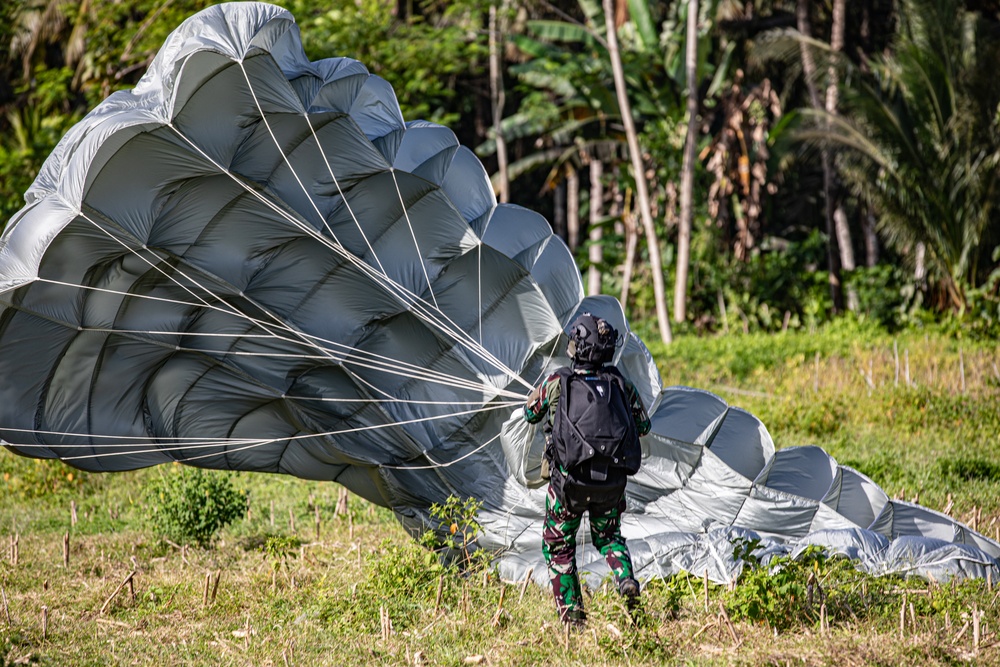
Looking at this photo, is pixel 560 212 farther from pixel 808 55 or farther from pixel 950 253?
pixel 950 253

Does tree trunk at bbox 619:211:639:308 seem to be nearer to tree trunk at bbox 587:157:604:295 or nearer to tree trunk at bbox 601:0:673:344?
tree trunk at bbox 587:157:604:295

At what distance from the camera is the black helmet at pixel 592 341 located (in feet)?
16.3

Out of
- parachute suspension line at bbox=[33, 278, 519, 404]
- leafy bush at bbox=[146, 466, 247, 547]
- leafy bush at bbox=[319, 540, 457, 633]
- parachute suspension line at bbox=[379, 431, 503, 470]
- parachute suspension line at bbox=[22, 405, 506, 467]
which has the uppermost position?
parachute suspension line at bbox=[33, 278, 519, 404]

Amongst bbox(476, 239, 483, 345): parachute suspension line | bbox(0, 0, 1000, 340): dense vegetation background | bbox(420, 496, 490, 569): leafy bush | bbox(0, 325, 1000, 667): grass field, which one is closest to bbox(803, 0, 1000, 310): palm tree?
bbox(0, 0, 1000, 340): dense vegetation background

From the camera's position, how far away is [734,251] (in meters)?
18.2

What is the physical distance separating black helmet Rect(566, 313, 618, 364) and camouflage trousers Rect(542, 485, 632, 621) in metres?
0.74

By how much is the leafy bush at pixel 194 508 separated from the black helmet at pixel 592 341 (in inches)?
144

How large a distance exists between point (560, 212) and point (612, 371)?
18.3 metres

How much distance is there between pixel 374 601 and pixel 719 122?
18400 mm

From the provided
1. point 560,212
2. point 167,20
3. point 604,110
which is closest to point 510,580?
point 167,20

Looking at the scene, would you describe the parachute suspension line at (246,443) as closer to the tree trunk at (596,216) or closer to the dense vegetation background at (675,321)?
the dense vegetation background at (675,321)

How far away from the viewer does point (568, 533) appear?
5.16 meters

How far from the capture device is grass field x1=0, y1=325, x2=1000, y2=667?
474 cm

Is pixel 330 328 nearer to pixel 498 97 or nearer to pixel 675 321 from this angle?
pixel 675 321
